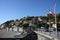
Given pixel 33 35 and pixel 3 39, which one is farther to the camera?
pixel 3 39

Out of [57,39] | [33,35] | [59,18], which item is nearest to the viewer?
[57,39]

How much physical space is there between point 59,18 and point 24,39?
80.6 ft

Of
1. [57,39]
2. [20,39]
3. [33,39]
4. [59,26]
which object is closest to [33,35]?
[33,39]

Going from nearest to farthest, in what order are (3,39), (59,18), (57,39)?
(57,39) → (3,39) → (59,18)

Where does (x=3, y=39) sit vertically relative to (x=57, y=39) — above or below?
below

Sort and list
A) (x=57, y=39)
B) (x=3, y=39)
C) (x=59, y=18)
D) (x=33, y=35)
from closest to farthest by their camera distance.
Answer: (x=57, y=39) → (x=33, y=35) → (x=3, y=39) → (x=59, y=18)

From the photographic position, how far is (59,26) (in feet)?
252

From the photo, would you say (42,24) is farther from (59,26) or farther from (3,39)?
(3,39)

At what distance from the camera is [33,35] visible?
71.6 meters

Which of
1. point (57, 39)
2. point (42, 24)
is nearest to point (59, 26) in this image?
point (42, 24)

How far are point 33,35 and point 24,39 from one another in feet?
14.9

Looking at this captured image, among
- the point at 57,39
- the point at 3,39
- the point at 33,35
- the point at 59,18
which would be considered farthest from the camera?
the point at 59,18

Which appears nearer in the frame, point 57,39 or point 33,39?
point 57,39

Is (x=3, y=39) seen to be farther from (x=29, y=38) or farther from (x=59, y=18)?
(x=59, y=18)
